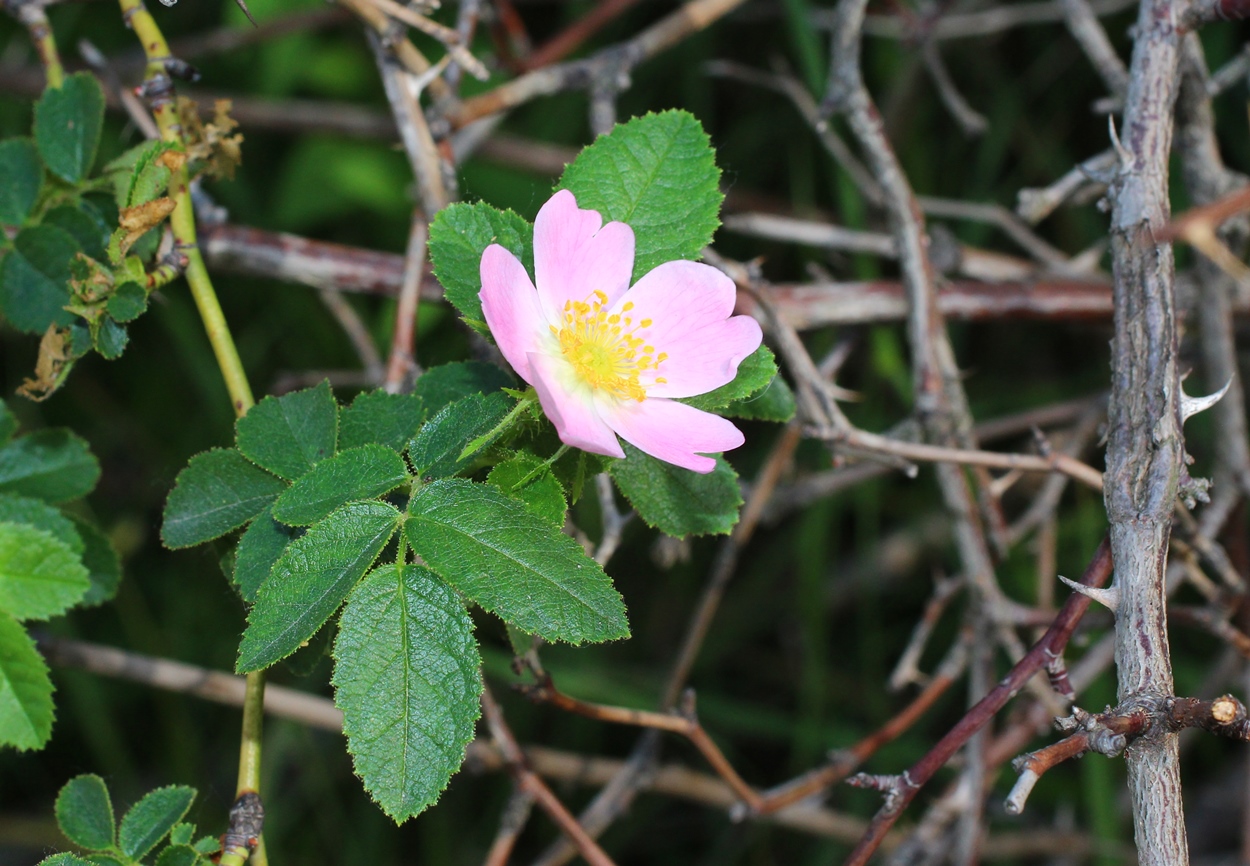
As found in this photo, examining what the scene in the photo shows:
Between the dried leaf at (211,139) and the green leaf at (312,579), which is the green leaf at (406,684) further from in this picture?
the dried leaf at (211,139)

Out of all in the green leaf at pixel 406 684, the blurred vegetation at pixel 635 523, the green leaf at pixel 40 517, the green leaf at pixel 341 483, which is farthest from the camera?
the blurred vegetation at pixel 635 523

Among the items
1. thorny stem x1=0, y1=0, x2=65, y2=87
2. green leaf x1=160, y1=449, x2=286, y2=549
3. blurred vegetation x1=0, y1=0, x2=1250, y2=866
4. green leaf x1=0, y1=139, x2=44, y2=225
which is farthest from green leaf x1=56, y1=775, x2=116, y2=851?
blurred vegetation x1=0, y1=0, x2=1250, y2=866

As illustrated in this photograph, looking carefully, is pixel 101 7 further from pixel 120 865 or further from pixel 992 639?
pixel 992 639

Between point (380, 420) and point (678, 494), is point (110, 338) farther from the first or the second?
point (678, 494)

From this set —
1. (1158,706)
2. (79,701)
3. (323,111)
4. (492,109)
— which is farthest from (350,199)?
(1158,706)

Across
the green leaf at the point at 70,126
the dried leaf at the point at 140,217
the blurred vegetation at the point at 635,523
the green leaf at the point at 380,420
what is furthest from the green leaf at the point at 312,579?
the blurred vegetation at the point at 635,523

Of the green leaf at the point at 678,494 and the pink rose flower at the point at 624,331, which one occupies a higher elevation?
the pink rose flower at the point at 624,331

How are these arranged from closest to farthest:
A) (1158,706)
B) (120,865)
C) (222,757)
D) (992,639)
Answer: (1158,706), (120,865), (992,639), (222,757)
